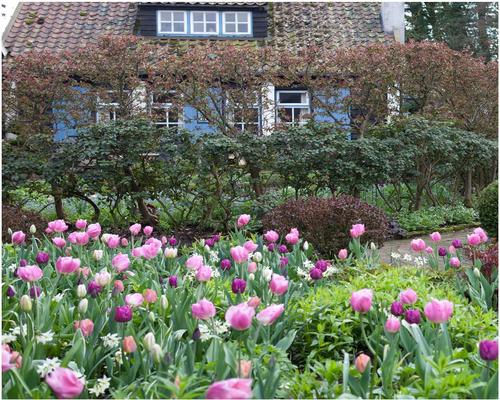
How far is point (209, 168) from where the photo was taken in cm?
761

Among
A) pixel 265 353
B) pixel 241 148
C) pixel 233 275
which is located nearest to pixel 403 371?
pixel 265 353

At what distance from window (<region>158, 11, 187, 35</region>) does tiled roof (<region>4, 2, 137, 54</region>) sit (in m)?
0.89

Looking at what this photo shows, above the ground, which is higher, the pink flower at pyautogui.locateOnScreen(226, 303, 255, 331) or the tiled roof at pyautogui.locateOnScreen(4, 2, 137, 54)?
the tiled roof at pyautogui.locateOnScreen(4, 2, 137, 54)

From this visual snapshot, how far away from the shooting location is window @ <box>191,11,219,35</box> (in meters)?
17.1

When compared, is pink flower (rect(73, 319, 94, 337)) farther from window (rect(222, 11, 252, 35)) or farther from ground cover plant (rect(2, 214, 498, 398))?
window (rect(222, 11, 252, 35))

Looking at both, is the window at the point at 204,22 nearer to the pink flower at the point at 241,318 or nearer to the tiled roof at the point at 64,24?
the tiled roof at the point at 64,24

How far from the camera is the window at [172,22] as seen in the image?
672 inches

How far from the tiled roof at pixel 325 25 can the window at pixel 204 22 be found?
5.08 feet

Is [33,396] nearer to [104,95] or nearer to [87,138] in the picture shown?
[87,138]

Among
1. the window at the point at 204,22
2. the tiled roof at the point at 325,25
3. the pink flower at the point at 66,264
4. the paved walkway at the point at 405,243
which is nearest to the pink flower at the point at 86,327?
the pink flower at the point at 66,264

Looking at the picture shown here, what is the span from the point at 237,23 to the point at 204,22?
2.85 feet

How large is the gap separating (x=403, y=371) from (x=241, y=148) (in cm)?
567

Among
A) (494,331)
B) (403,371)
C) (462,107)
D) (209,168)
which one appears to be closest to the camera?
(403,371)

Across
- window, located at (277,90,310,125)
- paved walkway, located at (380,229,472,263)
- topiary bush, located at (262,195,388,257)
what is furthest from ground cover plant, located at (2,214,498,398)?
window, located at (277,90,310,125)
